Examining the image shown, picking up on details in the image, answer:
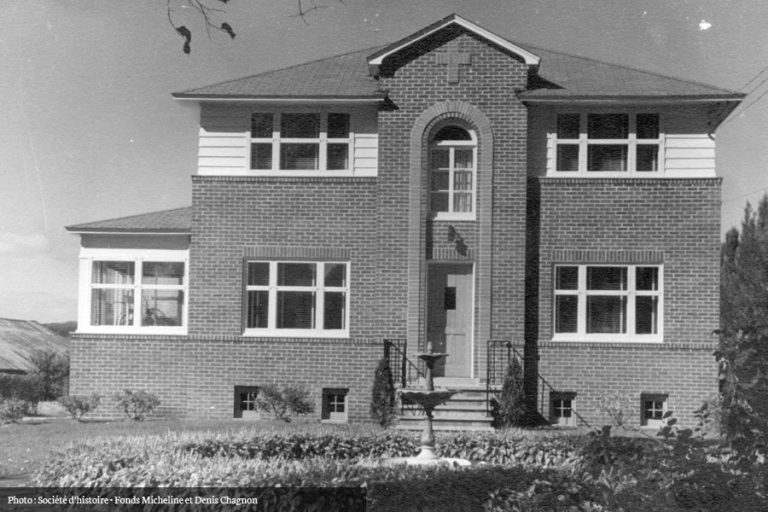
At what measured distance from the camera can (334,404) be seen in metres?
19.6

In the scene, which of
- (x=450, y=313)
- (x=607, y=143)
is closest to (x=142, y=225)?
(x=450, y=313)

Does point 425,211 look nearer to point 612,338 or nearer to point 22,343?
point 612,338

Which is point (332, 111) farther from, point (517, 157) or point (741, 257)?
point (741, 257)

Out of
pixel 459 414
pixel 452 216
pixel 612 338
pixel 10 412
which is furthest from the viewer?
pixel 452 216

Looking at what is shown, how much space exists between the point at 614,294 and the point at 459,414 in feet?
14.7

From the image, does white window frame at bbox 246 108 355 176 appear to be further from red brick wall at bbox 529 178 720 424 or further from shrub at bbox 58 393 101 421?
shrub at bbox 58 393 101 421

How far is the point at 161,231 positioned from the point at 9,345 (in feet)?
27.6

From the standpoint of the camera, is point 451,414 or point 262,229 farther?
point 262,229

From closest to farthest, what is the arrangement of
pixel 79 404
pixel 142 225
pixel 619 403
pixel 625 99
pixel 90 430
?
pixel 90 430, pixel 79 404, pixel 619 403, pixel 625 99, pixel 142 225

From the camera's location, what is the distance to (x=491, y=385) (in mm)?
18656

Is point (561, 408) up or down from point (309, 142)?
down

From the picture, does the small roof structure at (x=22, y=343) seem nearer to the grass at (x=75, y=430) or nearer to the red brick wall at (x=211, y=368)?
the red brick wall at (x=211, y=368)

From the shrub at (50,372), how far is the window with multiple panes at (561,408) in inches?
500

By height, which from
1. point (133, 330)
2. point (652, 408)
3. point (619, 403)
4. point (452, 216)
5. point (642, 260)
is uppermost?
point (452, 216)
